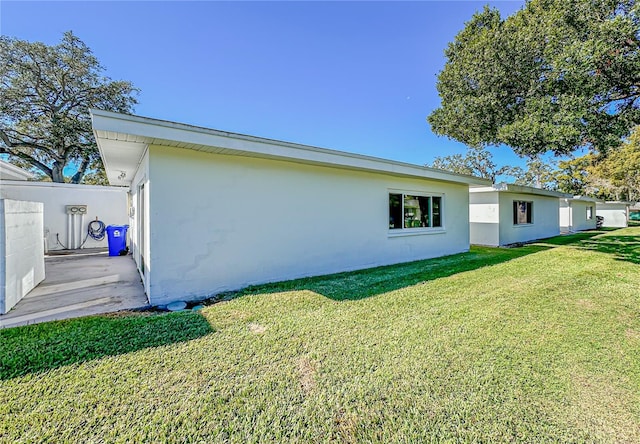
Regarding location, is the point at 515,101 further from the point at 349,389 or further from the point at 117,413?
the point at 117,413

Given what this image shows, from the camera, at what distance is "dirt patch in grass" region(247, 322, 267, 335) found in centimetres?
350

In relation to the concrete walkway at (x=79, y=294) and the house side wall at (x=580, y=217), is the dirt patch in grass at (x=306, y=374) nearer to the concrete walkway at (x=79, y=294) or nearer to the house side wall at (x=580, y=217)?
the concrete walkway at (x=79, y=294)

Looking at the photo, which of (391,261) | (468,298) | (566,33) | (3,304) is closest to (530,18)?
(566,33)

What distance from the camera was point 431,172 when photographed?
27.2 ft

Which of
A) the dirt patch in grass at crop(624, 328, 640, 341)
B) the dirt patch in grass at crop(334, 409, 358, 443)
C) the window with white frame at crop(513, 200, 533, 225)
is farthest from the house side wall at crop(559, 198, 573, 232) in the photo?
the dirt patch in grass at crop(334, 409, 358, 443)

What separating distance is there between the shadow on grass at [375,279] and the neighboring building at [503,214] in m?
4.42

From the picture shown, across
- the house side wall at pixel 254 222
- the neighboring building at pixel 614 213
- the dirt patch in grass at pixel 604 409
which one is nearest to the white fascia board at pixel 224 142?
the house side wall at pixel 254 222

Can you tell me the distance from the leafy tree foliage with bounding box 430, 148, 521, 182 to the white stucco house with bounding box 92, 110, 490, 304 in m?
34.0

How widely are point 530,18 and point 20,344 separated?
1323 centimetres

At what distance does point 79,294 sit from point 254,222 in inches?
128

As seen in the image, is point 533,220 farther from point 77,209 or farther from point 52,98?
point 52,98

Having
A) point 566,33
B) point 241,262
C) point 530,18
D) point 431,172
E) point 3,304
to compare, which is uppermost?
point 530,18

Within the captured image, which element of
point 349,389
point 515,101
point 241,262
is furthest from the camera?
point 515,101

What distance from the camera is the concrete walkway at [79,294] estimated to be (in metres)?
3.93
